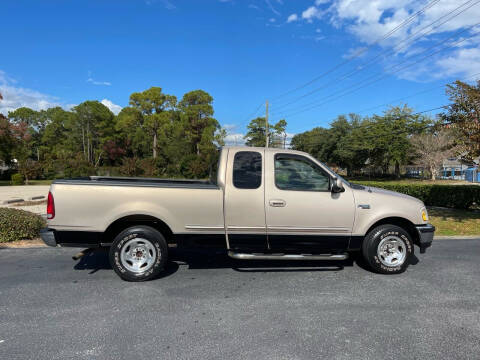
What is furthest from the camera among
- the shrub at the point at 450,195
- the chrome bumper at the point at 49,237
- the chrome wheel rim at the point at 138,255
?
the shrub at the point at 450,195

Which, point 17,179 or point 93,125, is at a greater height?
point 93,125

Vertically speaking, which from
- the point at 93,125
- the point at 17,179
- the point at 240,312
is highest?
the point at 93,125

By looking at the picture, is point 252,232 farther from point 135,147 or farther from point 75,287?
point 135,147

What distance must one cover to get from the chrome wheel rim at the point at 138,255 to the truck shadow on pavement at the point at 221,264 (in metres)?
0.36

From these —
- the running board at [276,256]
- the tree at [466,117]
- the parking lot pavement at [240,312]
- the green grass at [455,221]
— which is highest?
the tree at [466,117]

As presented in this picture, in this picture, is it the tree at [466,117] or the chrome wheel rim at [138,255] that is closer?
the chrome wheel rim at [138,255]

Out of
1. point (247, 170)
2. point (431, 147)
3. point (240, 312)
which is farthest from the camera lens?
point (431, 147)

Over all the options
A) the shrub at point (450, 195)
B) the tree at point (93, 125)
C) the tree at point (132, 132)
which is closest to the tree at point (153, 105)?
the tree at point (132, 132)

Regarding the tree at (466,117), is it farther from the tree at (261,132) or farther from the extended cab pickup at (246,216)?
the tree at (261,132)

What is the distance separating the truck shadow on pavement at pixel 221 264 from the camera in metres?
4.88

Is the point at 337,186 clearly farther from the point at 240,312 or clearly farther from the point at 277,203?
the point at 240,312

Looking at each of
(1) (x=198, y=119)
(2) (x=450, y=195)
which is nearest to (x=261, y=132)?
(1) (x=198, y=119)

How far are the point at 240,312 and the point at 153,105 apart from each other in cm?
5213

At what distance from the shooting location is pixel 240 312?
345 centimetres
